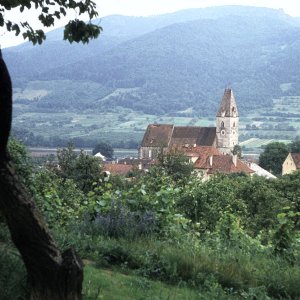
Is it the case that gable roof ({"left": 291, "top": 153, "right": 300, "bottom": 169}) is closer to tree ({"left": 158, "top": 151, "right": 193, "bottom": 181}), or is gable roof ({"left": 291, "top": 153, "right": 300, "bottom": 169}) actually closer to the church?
the church

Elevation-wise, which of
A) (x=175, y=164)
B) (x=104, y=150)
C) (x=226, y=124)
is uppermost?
(x=226, y=124)

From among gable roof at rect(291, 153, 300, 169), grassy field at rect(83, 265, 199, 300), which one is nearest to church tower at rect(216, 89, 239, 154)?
gable roof at rect(291, 153, 300, 169)

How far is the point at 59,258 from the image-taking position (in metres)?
3.68

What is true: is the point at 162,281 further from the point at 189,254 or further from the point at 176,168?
the point at 176,168

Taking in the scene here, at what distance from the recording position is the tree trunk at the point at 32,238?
11.7ft

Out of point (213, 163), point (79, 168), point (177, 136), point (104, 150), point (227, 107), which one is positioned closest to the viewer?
point (79, 168)

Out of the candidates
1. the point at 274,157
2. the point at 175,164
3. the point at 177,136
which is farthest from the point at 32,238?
the point at 177,136

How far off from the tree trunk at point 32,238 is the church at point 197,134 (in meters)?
96.3

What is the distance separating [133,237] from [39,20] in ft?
8.84

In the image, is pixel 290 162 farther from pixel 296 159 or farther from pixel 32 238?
pixel 32 238

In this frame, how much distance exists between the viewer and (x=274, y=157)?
275 feet

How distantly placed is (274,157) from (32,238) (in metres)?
82.3

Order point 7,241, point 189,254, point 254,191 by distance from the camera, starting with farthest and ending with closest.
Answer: point 254,191
point 189,254
point 7,241

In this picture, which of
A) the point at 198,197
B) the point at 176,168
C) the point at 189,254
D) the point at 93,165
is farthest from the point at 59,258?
the point at 176,168
